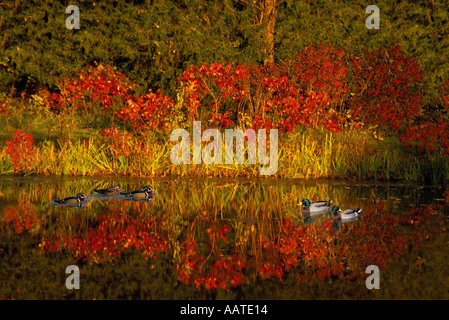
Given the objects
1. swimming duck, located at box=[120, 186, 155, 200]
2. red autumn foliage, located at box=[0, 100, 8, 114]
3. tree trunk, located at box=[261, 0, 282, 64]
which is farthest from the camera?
red autumn foliage, located at box=[0, 100, 8, 114]

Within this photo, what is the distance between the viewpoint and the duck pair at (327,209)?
12492 mm

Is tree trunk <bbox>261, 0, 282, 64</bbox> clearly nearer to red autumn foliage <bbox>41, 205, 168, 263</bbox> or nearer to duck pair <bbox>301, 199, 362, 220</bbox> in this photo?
duck pair <bbox>301, 199, 362, 220</bbox>

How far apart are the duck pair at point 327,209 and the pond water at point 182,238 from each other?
190 mm

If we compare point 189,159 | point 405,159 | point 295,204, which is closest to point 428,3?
point 405,159

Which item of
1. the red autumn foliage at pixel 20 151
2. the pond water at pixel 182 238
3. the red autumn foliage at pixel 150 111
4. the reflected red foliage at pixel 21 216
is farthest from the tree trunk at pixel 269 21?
the reflected red foliage at pixel 21 216

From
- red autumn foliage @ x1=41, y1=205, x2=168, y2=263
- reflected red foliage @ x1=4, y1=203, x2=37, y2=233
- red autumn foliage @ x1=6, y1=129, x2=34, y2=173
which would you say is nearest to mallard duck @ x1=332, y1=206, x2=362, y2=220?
red autumn foliage @ x1=41, y1=205, x2=168, y2=263

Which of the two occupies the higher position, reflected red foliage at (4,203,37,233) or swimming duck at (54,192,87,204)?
swimming duck at (54,192,87,204)

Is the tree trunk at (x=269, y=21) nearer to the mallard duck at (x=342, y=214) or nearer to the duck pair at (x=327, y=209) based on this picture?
the duck pair at (x=327, y=209)

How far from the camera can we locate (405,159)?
20.0m

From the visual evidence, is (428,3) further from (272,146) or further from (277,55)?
(272,146)

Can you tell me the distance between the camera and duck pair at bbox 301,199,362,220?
12492mm

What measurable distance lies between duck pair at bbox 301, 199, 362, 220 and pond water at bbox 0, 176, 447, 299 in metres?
0.19
